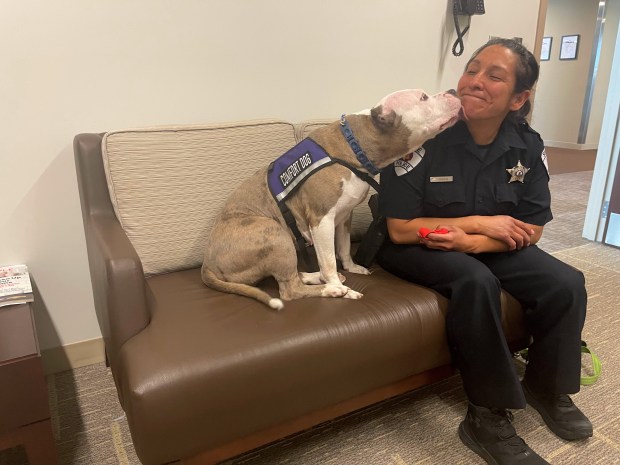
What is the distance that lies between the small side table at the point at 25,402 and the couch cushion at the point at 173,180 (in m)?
0.57

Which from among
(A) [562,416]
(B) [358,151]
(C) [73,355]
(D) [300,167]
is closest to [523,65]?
(B) [358,151]

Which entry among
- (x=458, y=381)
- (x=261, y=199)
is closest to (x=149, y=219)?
(x=261, y=199)

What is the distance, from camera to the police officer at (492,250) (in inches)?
61.1

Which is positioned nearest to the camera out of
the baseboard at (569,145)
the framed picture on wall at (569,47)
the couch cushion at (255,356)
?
the couch cushion at (255,356)

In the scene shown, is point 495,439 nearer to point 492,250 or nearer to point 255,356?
point 492,250

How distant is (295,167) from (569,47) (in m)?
5.72

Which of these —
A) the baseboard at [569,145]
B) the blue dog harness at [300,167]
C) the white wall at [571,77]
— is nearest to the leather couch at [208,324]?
the blue dog harness at [300,167]

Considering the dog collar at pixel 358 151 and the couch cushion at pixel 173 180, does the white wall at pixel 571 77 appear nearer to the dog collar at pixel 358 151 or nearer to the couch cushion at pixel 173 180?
the dog collar at pixel 358 151

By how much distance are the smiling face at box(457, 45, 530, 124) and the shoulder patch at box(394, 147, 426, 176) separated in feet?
0.76

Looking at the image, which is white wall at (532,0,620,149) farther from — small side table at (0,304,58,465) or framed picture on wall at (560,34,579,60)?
small side table at (0,304,58,465)

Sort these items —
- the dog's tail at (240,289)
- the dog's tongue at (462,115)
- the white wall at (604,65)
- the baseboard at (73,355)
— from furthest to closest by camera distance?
the white wall at (604,65), the baseboard at (73,355), the dog's tongue at (462,115), the dog's tail at (240,289)

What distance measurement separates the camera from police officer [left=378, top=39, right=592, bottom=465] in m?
1.55

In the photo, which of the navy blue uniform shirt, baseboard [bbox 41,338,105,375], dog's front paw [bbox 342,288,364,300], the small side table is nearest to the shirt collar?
the navy blue uniform shirt

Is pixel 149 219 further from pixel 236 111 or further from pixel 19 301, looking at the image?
pixel 236 111
